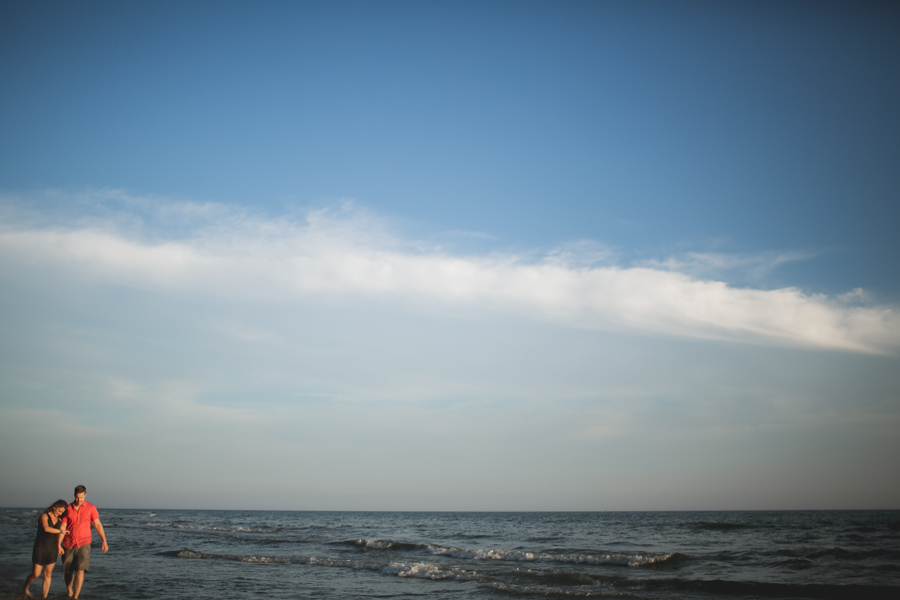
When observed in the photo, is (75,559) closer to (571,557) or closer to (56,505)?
(56,505)

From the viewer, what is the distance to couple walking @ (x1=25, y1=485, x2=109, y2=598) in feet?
31.1

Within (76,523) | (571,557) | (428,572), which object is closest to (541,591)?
(428,572)

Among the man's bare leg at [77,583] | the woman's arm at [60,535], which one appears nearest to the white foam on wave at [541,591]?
the man's bare leg at [77,583]

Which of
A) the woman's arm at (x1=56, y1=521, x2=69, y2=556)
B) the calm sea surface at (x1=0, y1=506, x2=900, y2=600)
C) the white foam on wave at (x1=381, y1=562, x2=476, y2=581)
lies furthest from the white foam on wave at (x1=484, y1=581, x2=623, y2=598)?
the woman's arm at (x1=56, y1=521, x2=69, y2=556)

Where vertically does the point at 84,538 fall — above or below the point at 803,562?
above

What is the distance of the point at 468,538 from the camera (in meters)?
32.0

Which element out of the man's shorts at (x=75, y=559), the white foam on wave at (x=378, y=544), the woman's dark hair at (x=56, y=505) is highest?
the woman's dark hair at (x=56, y=505)

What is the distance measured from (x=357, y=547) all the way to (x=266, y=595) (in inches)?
596

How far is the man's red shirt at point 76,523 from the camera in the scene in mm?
9555

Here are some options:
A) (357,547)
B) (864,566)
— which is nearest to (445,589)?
(357,547)

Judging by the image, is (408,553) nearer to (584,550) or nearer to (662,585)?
(584,550)

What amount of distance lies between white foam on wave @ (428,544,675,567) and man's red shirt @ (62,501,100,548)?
16.1 m

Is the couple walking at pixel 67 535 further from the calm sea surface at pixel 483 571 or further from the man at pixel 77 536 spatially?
the calm sea surface at pixel 483 571

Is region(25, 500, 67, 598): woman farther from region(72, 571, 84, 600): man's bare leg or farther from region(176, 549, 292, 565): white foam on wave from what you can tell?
region(176, 549, 292, 565): white foam on wave
